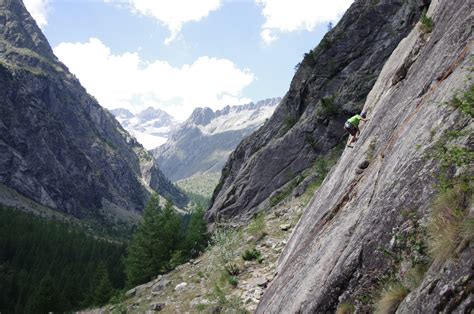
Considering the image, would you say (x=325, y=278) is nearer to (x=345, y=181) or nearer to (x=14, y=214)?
(x=345, y=181)

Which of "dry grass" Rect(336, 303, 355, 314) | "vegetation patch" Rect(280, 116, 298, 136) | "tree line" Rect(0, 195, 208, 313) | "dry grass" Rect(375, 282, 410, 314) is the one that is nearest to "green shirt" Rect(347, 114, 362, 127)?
"dry grass" Rect(336, 303, 355, 314)

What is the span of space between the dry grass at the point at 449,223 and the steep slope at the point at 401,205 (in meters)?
0.04

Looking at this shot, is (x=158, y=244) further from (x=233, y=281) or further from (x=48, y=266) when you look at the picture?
(x=48, y=266)

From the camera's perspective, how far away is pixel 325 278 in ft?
31.5

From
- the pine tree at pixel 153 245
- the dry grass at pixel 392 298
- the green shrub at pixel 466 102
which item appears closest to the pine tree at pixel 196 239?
the pine tree at pixel 153 245

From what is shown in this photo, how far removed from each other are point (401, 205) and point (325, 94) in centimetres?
4513

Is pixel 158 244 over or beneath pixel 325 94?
beneath

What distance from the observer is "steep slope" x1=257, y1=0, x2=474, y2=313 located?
6.49m

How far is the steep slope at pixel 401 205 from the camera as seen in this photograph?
6488mm

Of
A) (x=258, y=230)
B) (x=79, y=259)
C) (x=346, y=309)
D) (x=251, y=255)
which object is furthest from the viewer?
(x=79, y=259)

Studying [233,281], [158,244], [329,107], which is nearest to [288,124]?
[329,107]

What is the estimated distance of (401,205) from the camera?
809 cm

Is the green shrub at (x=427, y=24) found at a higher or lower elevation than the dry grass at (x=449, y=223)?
higher

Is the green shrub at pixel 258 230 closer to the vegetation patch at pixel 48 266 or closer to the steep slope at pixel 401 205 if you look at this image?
the steep slope at pixel 401 205
